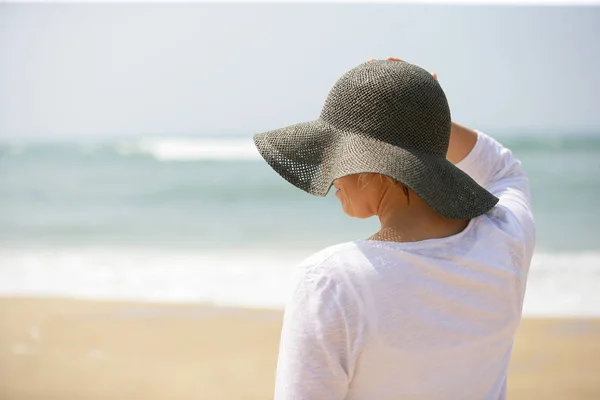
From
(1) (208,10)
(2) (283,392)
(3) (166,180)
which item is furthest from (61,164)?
(2) (283,392)

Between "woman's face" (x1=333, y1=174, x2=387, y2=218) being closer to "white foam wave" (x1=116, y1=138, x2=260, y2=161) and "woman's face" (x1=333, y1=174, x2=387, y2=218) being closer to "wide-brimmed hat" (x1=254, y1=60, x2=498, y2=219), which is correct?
"wide-brimmed hat" (x1=254, y1=60, x2=498, y2=219)

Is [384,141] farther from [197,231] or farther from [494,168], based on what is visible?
[197,231]

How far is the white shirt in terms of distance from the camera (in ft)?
2.92

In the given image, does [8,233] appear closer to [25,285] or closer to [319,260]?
[25,285]

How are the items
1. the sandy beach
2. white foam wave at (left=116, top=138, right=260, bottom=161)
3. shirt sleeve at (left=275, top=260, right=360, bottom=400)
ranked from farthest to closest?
1. white foam wave at (left=116, top=138, right=260, bottom=161)
2. the sandy beach
3. shirt sleeve at (left=275, top=260, right=360, bottom=400)

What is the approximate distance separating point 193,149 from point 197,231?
13256 millimetres

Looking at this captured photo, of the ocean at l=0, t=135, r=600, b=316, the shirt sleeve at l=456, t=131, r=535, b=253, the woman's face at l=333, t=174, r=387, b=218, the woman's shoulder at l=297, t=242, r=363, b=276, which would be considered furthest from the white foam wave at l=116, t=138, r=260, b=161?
the woman's shoulder at l=297, t=242, r=363, b=276

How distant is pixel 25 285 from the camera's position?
19.1ft

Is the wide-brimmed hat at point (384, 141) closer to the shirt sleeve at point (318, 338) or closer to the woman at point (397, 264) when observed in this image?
the woman at point (397, 264)

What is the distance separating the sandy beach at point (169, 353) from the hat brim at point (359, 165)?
2850 millimetres

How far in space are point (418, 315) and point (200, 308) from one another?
4486 mm

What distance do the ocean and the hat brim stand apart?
14.1 ft

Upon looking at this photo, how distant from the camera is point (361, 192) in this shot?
3.49 feet

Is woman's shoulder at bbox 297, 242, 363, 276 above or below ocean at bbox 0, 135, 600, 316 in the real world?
above
